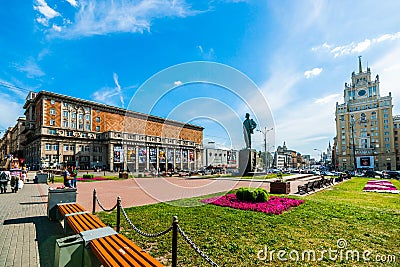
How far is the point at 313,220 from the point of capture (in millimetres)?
6723

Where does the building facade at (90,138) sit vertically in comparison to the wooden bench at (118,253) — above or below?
above

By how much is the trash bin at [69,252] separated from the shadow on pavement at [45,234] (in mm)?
1026

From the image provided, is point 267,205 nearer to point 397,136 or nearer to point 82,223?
point 82,223

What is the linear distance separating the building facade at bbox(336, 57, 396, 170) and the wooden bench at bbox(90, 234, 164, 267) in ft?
264

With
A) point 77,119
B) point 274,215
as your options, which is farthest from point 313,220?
point 77,119

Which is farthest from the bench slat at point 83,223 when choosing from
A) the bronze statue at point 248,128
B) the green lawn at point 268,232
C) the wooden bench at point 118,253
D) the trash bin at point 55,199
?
the bronze statue at point 248,128

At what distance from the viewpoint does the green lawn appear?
14.1 feet

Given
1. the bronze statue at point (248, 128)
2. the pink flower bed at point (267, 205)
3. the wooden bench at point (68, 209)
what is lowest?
the pink flower bed at point (267, 205)

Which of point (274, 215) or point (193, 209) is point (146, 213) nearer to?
point (193, 209)

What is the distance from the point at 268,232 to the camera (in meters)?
5.57

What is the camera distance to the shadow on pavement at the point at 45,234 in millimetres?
4480

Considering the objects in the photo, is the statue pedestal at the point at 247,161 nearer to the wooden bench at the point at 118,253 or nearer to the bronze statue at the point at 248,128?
the bronze statue at the point at 248,128

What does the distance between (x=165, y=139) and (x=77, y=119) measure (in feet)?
83.9

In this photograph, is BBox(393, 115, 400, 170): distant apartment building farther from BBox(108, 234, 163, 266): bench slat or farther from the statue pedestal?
BBox(108, 234, 163, 266): bench slat
